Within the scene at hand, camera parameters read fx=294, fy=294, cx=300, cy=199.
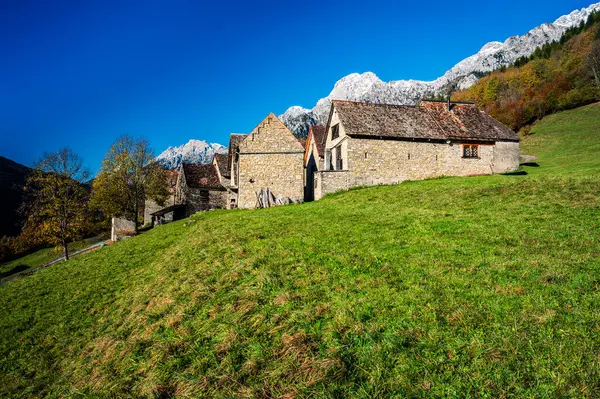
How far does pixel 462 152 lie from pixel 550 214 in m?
22.2

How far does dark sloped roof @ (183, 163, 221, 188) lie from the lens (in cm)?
3891

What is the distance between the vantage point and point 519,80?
90.3 metres

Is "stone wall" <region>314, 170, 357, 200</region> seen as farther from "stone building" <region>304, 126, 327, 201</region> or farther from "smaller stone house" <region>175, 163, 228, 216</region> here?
"smaller stone house" <region>175, 163, 228, 216</region>

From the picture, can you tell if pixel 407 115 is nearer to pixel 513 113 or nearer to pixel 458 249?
pixel 458 249

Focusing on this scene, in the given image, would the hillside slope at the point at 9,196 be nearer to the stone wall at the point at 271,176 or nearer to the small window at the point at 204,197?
the small window at the point at 204,197

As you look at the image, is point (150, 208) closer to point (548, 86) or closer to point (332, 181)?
point (332, 181)

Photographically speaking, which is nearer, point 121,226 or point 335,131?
point 335,131

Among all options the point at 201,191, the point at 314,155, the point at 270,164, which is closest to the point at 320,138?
the point at 314,155

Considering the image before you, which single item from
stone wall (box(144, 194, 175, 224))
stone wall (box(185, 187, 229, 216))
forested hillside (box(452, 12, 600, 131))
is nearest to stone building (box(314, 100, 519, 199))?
stone wall (box(185, 187, 229, 216))

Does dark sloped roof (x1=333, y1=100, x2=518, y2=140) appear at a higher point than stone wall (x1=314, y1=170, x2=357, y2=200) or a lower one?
higher

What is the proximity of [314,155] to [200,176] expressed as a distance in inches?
625

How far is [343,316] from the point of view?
5.93m

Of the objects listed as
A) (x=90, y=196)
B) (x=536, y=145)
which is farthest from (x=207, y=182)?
(x=536, y=145)

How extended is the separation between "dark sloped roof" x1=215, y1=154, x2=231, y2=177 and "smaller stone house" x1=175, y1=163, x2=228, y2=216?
46.0 inches
